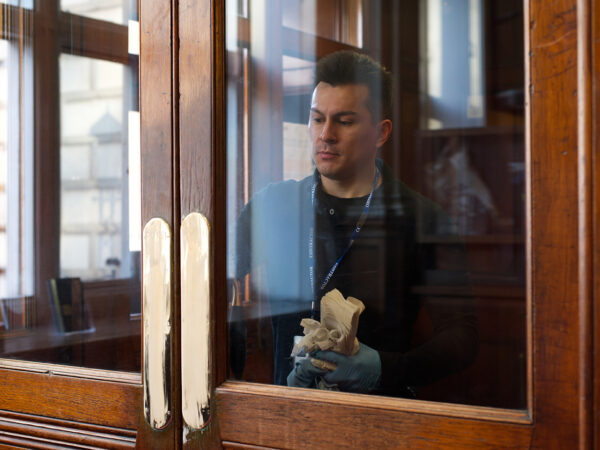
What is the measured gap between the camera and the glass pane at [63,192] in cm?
110

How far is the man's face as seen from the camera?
0.88m

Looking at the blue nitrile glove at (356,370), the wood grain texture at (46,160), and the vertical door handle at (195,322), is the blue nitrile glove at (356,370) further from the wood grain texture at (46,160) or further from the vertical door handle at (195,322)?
the wood grain texture at (46,160)

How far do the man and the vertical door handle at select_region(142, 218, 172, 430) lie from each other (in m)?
0.11

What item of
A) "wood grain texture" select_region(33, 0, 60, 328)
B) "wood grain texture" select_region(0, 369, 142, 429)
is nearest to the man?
"wood grain texture" select_region(0, 369, 142, 429)

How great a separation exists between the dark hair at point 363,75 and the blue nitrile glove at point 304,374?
14.4 inches

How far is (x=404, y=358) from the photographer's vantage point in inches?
31.3

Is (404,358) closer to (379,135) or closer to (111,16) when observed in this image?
(379,135)

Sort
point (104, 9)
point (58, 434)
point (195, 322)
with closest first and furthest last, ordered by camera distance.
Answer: point (195, 322) < point (58, 434) < point (104, 9)

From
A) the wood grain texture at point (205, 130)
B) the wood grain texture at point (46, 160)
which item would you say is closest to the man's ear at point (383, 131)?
the wood grain texture at point (205, 130)

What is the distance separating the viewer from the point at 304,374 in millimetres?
814

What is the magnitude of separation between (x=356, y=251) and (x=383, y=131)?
193 millimetres

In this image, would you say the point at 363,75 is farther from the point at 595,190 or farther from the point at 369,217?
the point at 595,190

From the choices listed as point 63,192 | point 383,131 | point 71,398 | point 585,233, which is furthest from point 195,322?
point 63,192

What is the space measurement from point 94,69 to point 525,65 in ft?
2.86
